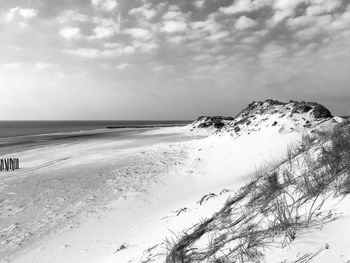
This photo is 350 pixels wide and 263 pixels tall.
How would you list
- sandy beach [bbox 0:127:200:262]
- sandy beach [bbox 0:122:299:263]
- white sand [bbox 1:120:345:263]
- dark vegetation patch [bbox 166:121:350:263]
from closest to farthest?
dark vegetation patch [bbox 166:121:350:263] < white sand [bbox 1:120:345:263] < sandy beach [bbox 0:122:299:263] < sandy beach [bbox 0:127:200:262]

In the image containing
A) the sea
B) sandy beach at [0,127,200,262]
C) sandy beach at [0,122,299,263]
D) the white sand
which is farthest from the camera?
the sea

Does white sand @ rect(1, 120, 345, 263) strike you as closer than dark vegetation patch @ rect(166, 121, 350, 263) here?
No

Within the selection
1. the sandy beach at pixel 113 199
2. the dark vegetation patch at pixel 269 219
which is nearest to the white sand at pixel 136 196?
the sandy beach at pixel 113 199

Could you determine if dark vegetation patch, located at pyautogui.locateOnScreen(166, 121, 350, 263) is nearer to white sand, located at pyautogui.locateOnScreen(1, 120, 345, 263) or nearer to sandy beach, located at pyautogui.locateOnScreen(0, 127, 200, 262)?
white sand, located at pyautogui.locateOnScreen(1, 120, 345, 263)

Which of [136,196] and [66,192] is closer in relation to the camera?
[136,196]

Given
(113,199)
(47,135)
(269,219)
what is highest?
(269,219)

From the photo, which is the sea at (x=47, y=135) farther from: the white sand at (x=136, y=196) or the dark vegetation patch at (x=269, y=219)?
the dark vegetation patch at (x=269, y=219)

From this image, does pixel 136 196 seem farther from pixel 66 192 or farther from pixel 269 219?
pixel 269 219

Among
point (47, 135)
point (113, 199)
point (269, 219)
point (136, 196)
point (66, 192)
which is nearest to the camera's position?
point (269, 219)

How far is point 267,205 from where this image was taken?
3.73 meters

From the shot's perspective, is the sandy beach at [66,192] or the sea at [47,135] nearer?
the sandy beach at [66,192]

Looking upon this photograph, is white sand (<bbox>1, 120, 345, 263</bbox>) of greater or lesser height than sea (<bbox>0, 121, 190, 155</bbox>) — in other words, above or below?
below

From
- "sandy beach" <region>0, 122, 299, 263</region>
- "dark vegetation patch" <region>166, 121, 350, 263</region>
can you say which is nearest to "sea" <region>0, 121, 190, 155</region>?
"sandy beach" <region>0, 122, 299, 263</region>

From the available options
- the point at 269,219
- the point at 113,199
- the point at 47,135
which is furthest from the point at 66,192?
the point at 47,135
